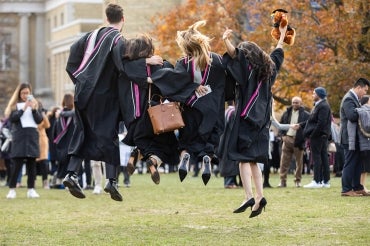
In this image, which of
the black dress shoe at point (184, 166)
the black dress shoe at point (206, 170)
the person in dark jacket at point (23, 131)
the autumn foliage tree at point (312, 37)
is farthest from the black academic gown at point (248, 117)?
the autumn foliage tree at point (312, 37)

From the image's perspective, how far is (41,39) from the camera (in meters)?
109

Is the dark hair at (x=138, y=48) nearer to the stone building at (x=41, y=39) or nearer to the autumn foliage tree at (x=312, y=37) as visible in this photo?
the autumn foliage tree at (x=312, y=37)

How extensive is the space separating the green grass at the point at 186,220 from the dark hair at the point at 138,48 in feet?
7.26

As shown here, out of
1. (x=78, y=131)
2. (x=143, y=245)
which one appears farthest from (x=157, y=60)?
(x=143, y=245)

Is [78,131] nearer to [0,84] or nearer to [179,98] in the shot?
[179,98]

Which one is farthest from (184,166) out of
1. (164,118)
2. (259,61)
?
(259,61)

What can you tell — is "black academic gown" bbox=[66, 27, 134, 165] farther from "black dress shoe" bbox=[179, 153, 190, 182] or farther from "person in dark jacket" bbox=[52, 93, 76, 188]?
"person in dark jacket" bbox=[52, 93, 76, 188]

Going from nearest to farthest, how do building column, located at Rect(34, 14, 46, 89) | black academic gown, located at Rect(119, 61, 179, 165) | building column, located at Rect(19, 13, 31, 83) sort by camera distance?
1. black academic gown, located at Rect(119, 61, 179, 165)
2. building column, located at Rect(19, 13, 31, 83)
3. building column, located at Rect(34, 14, 46, 89)

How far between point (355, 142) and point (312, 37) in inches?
611

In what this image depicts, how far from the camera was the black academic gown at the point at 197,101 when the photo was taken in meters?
14.3

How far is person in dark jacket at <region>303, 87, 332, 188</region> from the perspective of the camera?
2359cm

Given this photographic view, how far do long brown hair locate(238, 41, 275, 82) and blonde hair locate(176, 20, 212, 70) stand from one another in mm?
533

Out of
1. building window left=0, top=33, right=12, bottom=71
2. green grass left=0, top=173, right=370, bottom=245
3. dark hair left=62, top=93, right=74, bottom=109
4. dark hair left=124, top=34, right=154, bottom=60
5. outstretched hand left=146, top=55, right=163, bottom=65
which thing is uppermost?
building window left=0, top=33, right=12, bottom=71

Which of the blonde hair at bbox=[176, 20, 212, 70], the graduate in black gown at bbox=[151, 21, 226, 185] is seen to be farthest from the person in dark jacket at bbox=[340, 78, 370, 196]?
the blonde hair at bbox=[176, 20, 212, 70]
